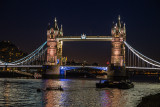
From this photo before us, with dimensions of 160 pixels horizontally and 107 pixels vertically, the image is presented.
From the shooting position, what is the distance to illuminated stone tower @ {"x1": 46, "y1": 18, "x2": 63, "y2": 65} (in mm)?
95375

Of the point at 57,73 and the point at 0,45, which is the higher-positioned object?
the point at 0,45

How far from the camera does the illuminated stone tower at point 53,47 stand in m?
95.4

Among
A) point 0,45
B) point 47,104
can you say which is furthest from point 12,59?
point 47,104

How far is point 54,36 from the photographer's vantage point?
318ft

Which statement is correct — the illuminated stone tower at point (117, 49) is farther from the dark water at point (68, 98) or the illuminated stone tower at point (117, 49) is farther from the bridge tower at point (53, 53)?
the dark water at point (68, 98)

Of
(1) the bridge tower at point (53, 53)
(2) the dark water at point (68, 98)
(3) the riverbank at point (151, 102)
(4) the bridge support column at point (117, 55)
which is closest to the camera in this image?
(3) the riverbank at point (151, 102)

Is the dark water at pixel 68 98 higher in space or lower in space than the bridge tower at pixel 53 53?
lower

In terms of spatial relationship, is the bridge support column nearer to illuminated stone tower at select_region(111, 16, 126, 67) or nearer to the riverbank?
illuminated stone tower at select_region(111, 16, 126, 67)

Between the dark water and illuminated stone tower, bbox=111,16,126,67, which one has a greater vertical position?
illuminated stone tower, bbox=111,16,126,67

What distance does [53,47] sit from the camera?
95875mm

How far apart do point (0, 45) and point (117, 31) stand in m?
61.4

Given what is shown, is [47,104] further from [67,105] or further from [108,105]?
[108,105]

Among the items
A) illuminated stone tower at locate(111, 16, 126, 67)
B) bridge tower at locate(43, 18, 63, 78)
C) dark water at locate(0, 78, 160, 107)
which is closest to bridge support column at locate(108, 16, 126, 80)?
illuminated stone tower at locate(111, 16, 126, 67)

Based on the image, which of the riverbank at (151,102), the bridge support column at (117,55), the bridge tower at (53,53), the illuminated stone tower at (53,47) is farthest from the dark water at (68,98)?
the illuminated stone tower at (53,47)
